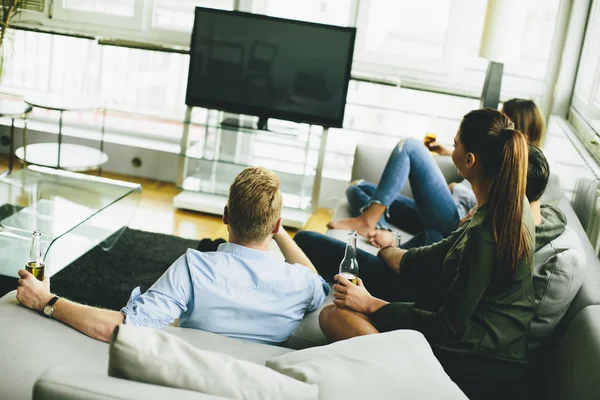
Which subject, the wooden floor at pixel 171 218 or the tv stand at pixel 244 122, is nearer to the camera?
the wooden floor at pixel 171 218

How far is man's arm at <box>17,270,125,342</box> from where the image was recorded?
1.87 meters

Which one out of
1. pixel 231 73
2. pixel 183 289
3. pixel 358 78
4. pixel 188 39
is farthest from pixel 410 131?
pixel 183 289

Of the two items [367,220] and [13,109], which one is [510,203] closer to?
[367,220]

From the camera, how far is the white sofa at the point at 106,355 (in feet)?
4.11

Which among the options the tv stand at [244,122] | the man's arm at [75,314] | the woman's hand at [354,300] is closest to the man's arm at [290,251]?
the woman's hand at [354,300]

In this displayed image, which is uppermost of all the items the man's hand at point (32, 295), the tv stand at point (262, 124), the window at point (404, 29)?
the window at point (404, 29)

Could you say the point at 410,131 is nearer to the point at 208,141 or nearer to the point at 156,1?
the point at 208,141

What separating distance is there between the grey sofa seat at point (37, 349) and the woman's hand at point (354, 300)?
328 millimetres

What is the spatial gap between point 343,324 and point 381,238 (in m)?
1.22

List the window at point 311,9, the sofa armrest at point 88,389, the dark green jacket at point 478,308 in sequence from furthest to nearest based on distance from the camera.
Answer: the window at point 311,9, the dark green jacket at point 478,308, the sofa armrest at point 88,389

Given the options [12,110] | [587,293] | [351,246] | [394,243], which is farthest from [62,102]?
[587,293]

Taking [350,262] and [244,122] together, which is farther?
[244,122]

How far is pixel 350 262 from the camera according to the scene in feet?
7.94

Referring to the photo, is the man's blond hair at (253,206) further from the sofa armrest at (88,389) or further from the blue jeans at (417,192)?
the blue jeans at (417,192)
